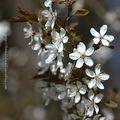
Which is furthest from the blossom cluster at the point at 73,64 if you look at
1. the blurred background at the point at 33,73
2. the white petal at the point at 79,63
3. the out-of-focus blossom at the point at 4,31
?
the blurred background at the point at 33,73

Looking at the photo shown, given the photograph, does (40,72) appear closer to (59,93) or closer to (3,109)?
(59,93)

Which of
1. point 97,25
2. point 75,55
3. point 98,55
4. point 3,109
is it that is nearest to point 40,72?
point 75,55

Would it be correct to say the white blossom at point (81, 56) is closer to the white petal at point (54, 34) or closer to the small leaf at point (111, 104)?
the white petal at point (54, 34)

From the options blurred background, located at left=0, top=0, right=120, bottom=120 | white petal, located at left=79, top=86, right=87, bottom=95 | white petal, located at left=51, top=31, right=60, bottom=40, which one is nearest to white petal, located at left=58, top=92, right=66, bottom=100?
white petal, located at left=79, top=86, right=87, bottom=95

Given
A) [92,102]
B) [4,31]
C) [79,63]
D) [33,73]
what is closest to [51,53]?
[79,63]

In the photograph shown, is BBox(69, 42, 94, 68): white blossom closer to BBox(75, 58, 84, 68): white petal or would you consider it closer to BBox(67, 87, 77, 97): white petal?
BBox(75, 58, 84, 68): white petal

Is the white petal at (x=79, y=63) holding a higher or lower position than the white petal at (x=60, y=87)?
higher

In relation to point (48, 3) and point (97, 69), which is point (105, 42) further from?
point (48, 3)

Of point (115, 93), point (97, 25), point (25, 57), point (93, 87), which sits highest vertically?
point (93, 87)
